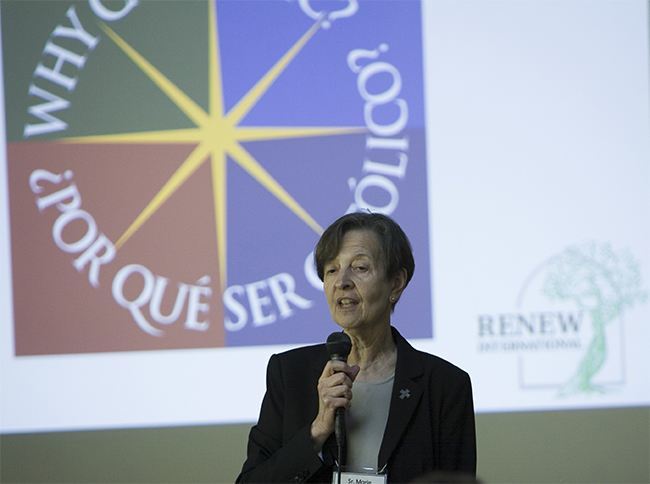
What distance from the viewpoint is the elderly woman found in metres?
2.35

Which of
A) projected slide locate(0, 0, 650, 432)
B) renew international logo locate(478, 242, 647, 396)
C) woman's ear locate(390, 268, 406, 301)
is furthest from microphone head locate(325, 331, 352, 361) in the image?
renew international logo locate(478, 242, 647, 396)

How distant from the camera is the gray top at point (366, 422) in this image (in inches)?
93.9

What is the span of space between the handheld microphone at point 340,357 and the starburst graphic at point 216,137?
209cm

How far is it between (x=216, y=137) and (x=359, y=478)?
7.91ft

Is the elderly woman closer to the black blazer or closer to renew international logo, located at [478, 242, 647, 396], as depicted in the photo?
the black blazer

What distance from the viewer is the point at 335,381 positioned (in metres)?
2.27

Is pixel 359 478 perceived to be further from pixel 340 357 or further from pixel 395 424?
pixel 340 357

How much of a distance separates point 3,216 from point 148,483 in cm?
135

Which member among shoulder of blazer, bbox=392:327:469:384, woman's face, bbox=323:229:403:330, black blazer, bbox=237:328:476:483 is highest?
woman's face, bbox=323:229:403:330

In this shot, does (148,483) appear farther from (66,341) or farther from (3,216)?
(3,216)

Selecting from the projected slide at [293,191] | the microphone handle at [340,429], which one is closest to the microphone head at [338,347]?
the microphone handle at [340,429]

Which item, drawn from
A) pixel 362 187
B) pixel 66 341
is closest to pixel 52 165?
pixel 66 341

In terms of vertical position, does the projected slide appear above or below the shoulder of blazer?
above

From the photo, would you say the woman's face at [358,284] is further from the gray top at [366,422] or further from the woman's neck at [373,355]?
the gray top at [366,422]
